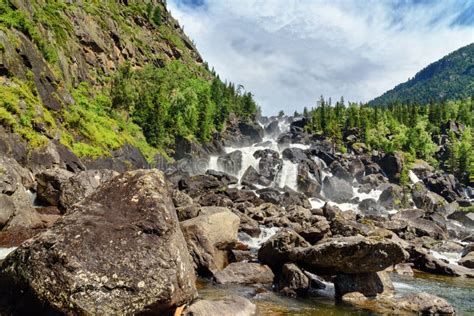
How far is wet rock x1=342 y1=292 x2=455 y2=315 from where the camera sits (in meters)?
15.6

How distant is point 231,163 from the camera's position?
86.5 metres

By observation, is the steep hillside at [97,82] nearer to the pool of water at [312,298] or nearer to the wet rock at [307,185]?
the pool of water at [312,298]

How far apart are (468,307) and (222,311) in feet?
42.7

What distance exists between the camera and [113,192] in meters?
11.2

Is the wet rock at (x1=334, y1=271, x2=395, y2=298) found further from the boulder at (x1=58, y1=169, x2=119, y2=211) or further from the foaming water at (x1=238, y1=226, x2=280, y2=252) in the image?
the boulder at (x1=58, y1=169, x2=119, y2=211)

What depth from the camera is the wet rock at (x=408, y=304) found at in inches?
615

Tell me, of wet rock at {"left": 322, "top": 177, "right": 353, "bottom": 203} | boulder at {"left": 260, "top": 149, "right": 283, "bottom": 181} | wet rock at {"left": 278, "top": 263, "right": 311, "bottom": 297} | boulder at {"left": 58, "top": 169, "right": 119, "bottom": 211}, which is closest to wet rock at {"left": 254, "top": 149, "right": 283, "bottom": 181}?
boulder at {"left": 260, "top": 149, "right": 283, "bottom": 181}

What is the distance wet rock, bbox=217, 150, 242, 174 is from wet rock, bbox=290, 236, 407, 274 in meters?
68.1

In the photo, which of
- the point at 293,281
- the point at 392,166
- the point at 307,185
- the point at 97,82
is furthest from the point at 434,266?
the point at 392,166

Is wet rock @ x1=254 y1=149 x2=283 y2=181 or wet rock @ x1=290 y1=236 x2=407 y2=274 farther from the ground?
wet rock @ x1=254 y1=149 x2=283 y2=181

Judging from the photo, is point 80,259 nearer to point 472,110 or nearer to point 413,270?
point 413,270

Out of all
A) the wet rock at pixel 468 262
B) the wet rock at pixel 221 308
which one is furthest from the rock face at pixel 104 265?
the wet rock at pixel 468 262

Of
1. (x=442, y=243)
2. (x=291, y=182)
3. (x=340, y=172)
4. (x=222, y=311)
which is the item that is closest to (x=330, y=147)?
(x=340, y=172)

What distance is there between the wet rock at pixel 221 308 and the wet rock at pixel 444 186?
103136 millimetres
